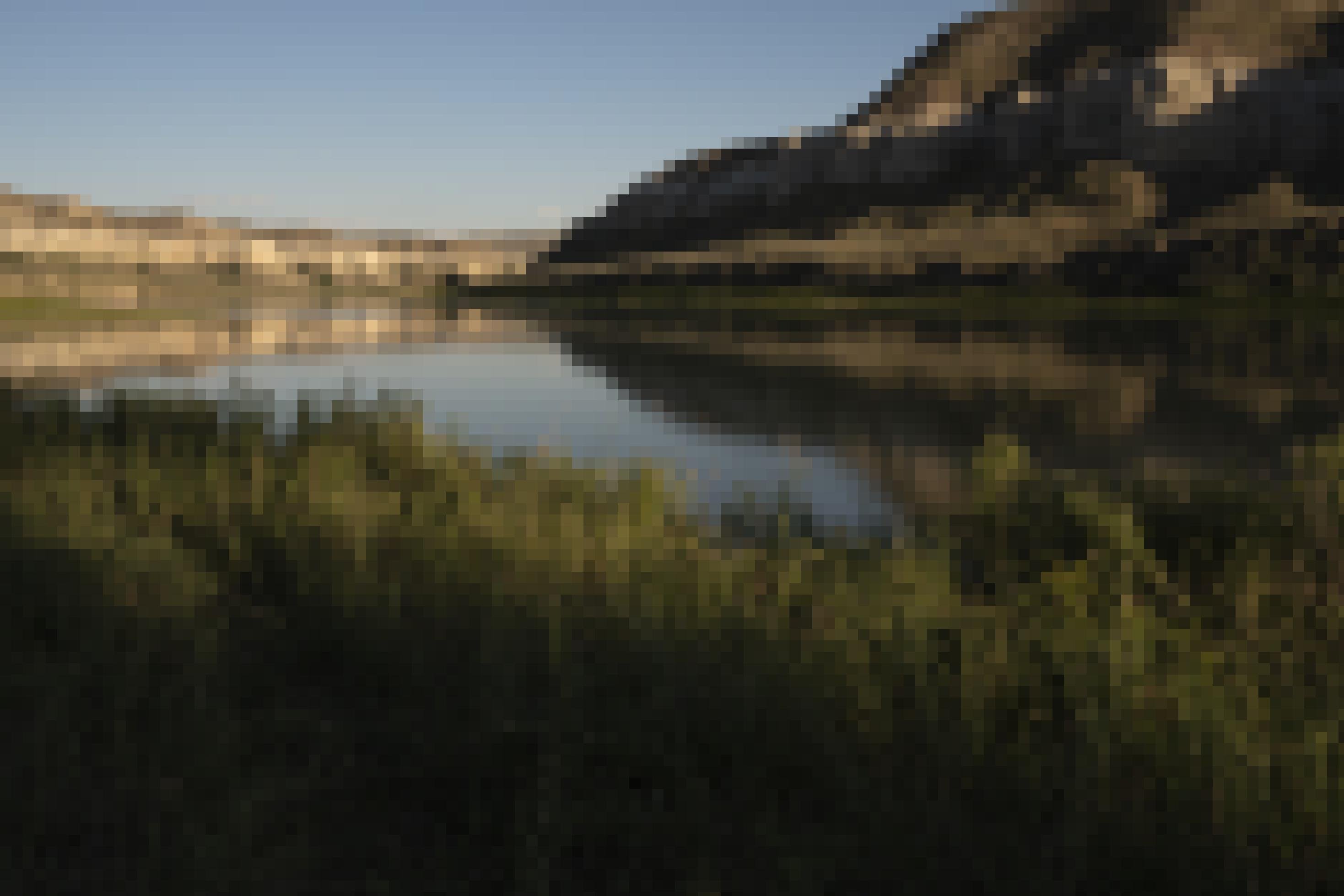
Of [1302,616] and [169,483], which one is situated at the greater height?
[169,483]

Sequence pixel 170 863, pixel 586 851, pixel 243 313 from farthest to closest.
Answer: pixel 243 313 < pixel 586 851 < pixel 170 863

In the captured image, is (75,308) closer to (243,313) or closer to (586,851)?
(243,313)

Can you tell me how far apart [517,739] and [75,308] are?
2281 inches

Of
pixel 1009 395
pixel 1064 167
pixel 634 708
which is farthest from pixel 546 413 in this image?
pixel 1064 167

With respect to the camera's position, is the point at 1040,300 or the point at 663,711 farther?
the point at 1040,300

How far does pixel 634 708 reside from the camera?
3.73 metres

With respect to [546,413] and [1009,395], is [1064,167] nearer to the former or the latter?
[1009,395]

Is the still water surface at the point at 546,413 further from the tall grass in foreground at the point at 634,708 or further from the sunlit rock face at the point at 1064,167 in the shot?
the sunlit rock face at the point at 1064,167

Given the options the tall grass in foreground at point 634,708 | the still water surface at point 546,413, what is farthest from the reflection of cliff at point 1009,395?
the tall grass in foreground at point 634,708

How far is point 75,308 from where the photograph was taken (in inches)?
2119

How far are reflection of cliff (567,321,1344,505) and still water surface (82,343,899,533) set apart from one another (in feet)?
1.87

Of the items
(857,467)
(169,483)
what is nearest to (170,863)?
(169,483)

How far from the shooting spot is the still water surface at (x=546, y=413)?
931 cm

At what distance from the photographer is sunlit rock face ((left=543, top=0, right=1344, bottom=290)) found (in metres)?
74.6
